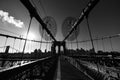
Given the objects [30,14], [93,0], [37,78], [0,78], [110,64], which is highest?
[93,0]

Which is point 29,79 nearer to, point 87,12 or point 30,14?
point 30,14

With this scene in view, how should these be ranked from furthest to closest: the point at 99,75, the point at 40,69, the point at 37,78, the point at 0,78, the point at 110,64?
1. the point at 110,64
2. the point at 40,69
3. the point at 37,78
4. the point at 99,75
5. the point at 0,78

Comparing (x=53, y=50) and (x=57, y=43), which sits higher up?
(x=57, y=43)

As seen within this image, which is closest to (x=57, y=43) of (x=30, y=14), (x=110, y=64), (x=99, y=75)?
(x=110, y=64)

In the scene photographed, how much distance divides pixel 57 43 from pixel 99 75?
24.0 metres

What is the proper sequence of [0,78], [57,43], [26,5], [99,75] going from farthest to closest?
1. [57,43]
2. [26,5]
3. [99,75]
4. [0,78]

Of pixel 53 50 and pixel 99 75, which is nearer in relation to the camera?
pixel 99 75

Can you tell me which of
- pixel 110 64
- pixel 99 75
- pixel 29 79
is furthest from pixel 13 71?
pixel 110 64

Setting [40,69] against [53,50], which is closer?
[40,69]

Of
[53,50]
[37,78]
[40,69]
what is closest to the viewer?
[37,78]

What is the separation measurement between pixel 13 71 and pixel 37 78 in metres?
2.22

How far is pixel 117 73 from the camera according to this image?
14.3 feet

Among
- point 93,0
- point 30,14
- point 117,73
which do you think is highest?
point 93,0

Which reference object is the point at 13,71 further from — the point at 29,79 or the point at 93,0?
the point at 93,0
